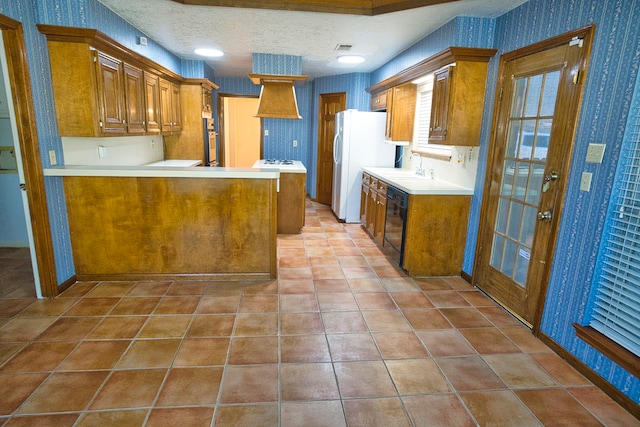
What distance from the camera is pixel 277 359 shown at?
224 cm

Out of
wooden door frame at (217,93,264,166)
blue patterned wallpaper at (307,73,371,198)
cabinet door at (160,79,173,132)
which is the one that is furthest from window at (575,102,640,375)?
wooden door frame at (217,93,264,166)

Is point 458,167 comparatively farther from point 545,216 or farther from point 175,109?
point 175,109

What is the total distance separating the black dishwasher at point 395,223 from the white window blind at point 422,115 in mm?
1064

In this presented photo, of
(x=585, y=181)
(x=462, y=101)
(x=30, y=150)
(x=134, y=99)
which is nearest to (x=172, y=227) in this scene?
(x=30, y=150)

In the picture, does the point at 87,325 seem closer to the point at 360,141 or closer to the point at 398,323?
the point at 398,323

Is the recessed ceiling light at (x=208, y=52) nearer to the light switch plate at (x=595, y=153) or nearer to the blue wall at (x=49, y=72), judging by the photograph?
the blue wall at (x=49, y=72)

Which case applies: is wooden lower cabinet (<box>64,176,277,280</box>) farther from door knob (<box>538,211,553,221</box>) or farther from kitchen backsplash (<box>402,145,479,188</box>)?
door knob (<box>538,211,553,221</box>)

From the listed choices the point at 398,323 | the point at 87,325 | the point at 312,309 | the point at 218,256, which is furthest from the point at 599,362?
the point at 87,325

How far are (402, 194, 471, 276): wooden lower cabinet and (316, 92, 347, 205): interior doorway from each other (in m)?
3.38

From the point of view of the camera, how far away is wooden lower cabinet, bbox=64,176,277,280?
3.14 meters

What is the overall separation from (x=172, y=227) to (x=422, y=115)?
10.7 ft

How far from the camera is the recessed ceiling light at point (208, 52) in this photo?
190 inches

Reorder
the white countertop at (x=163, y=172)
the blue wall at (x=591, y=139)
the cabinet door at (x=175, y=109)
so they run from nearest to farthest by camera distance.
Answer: the blue wall at (x=591, y=139), the white countertop at (x=163, y=172), the cabinet door at (x=175, y=109)

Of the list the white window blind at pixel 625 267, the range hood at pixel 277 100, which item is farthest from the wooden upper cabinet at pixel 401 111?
the white window blind at pixel 625 267
